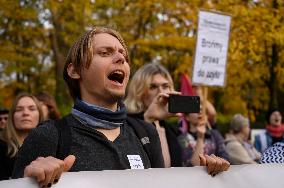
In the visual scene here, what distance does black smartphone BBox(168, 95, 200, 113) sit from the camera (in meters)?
3.30

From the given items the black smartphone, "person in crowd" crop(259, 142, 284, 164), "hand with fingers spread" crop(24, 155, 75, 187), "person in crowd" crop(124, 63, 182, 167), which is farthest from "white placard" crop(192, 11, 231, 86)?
"hand with fingers spread" crop(24, 155, 75, 187)

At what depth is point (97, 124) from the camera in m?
2.16

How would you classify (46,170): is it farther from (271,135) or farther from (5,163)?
(271,135)

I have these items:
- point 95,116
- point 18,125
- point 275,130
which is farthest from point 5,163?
point 275,130

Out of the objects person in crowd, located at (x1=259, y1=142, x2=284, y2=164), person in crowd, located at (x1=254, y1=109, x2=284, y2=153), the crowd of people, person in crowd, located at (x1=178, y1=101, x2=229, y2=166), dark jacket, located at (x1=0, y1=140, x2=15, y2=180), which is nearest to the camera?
the crowd of people

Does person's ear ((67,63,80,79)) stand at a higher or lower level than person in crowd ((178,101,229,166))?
higher

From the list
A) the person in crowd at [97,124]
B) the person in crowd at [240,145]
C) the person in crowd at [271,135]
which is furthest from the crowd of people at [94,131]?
the person in crowd at [271,135]

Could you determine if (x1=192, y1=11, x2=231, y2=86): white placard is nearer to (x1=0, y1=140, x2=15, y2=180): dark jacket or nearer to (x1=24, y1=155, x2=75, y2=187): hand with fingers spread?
(x1=0, y1=140, x2=15, y2=180): dark jacket

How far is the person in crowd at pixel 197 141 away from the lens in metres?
4.38

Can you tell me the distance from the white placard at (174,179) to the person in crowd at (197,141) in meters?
1.87

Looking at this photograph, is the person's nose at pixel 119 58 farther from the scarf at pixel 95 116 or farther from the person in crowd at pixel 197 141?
the person in crowd at pixel 197 141

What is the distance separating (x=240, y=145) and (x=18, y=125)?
112 inches

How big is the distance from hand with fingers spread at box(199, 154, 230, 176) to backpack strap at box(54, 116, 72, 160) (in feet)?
1.63

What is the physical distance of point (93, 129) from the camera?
7.05ft
